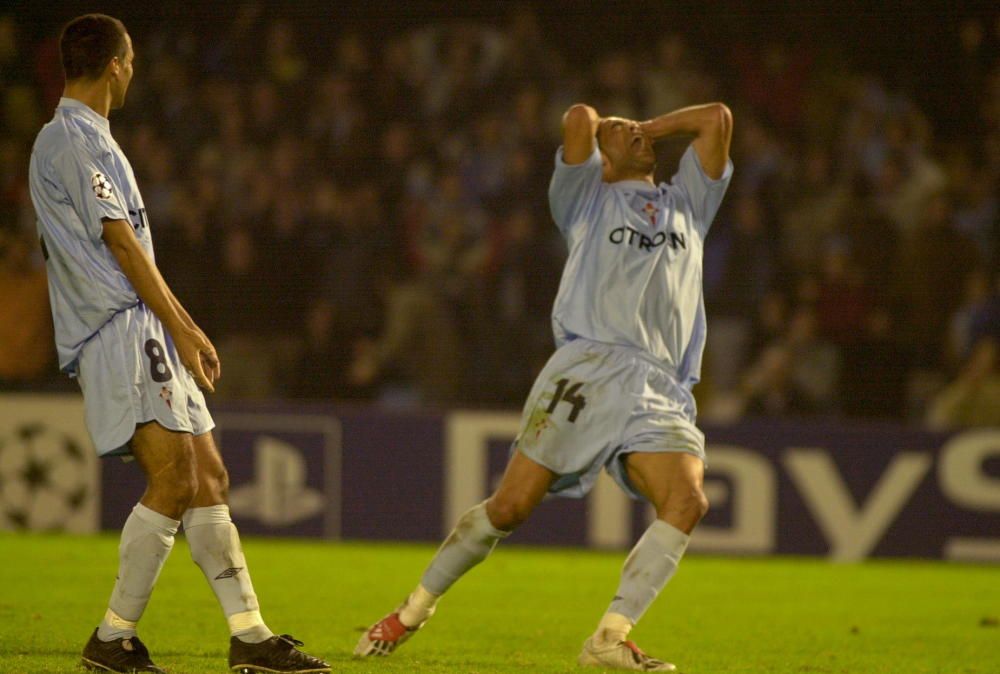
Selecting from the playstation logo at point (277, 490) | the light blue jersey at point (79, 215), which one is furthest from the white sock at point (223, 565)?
the playstation logo at point (277, 490)

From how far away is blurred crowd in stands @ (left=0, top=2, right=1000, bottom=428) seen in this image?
437 inches

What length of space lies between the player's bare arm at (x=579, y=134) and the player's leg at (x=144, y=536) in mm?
1796

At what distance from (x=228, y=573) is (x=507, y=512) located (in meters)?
1.05

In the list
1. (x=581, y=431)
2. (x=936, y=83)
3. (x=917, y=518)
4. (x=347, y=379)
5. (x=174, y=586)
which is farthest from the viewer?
(x=936, y=83)

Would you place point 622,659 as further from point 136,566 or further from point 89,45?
point 89,45

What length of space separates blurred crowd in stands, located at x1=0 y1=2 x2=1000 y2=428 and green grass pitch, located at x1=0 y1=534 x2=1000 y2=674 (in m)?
1.63

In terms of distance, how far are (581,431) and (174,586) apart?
301cm

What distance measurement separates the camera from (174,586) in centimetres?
739

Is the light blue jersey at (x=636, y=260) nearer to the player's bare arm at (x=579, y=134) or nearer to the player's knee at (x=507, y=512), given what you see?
the player's bare arm at (x=579, y=134)

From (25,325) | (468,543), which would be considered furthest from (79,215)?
(25,325)

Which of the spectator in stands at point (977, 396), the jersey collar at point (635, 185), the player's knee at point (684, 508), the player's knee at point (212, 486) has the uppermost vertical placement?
the jersey collar at point (635, 185)

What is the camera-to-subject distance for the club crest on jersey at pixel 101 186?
14.6 ft

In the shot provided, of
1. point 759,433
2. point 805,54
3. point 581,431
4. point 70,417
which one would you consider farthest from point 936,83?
point 581,431

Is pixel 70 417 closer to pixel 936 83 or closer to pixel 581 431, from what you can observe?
pixel 581 431
